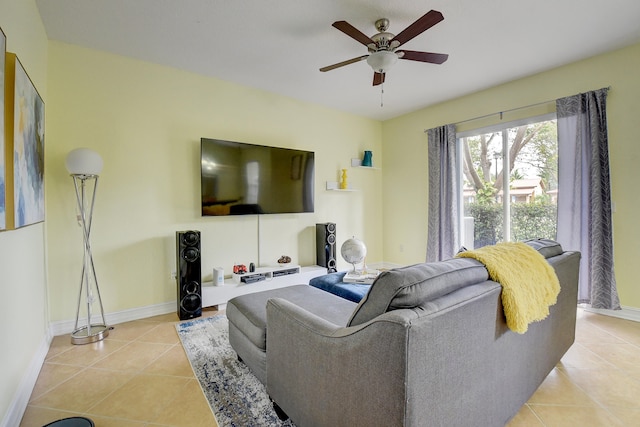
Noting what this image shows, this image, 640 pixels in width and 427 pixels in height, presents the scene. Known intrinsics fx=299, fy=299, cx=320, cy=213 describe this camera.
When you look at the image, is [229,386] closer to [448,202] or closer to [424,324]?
[424,324]

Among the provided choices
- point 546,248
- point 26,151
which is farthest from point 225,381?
point 546,248

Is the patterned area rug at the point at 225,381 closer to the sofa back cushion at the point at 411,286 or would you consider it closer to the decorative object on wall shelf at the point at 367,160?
the sofa back cushion at the point at 411,286

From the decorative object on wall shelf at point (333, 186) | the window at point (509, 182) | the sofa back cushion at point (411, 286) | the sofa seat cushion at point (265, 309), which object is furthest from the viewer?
the decorative object on wall shelf at point (333, 186)

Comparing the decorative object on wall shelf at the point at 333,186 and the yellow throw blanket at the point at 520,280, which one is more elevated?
the decorative object on wall shelf at the point at 333,186

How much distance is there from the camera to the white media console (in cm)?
317

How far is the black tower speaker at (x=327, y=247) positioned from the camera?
4.07 meters

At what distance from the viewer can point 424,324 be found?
3.05 ft

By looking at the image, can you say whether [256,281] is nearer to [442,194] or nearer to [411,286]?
[411,286]

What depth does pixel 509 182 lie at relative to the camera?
147 inches

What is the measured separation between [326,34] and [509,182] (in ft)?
9.29

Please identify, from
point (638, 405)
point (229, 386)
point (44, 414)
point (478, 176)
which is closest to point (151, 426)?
point (229, 386)

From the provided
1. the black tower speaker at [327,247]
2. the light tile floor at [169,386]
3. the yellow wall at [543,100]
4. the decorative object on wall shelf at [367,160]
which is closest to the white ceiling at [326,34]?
the yellow wall at [543,100]

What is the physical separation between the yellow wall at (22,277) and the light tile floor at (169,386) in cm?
21

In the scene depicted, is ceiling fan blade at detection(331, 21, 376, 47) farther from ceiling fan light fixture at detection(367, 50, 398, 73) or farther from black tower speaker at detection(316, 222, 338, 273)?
black tower speaker at detection(316, 222, 338, 273)
